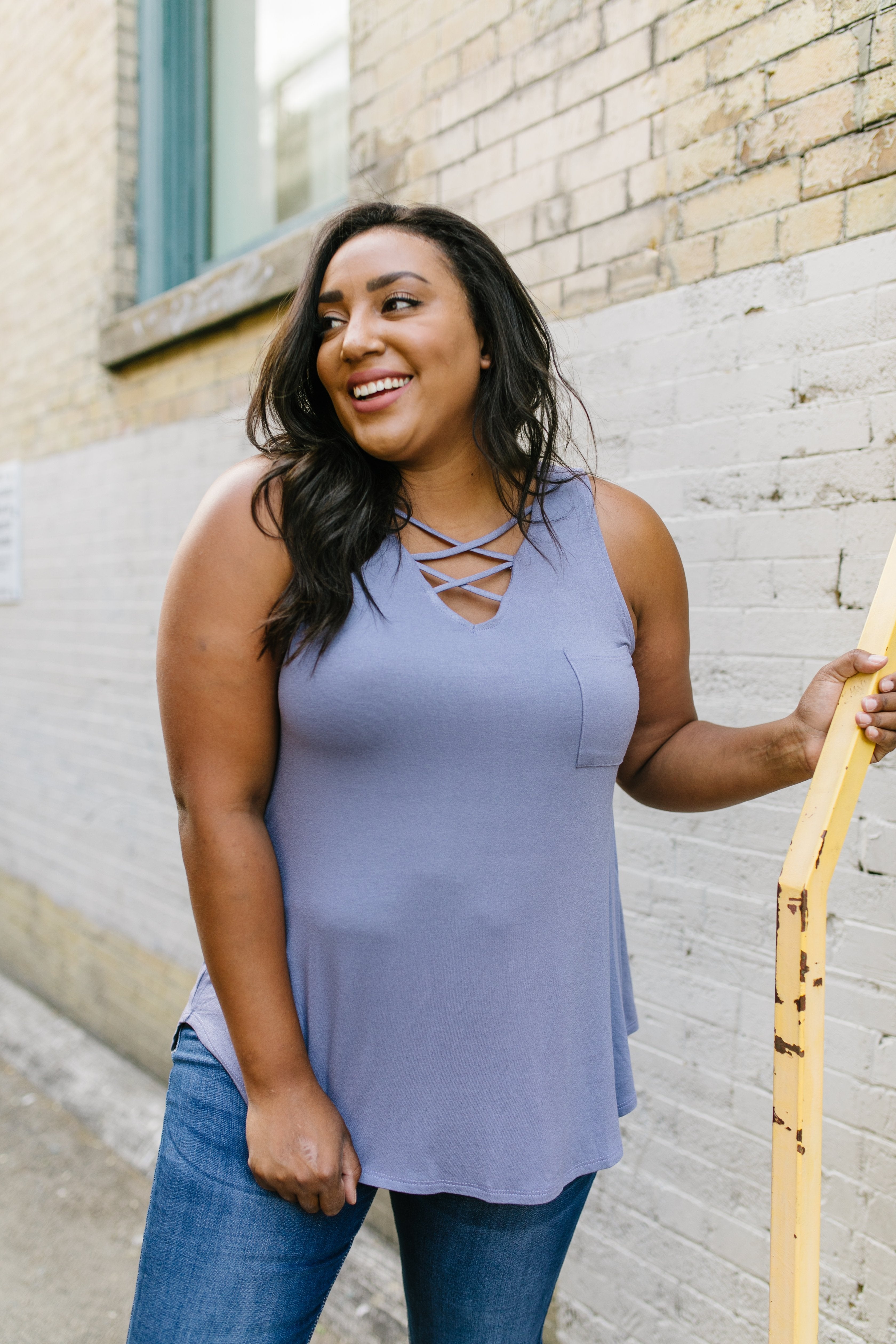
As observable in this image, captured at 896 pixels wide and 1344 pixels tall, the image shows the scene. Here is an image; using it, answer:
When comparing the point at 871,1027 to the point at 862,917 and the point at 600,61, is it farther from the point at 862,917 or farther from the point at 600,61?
the point at 600,61

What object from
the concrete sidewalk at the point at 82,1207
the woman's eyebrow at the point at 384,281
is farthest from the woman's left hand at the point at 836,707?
the concrete sidewalk at the point at 82,1207

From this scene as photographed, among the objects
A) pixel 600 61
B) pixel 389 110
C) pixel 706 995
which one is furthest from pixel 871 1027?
pixel 389 110

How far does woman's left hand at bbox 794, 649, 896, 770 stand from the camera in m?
1.27

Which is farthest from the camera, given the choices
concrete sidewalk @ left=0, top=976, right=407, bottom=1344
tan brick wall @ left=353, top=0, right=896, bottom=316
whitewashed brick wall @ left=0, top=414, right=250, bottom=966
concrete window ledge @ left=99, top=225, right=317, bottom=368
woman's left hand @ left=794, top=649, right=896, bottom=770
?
whitewashed brick wall @ left=0, top=414, right=250, bottom=966

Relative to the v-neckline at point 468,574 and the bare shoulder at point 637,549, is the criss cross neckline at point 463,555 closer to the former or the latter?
the v-neckline at point 468,574

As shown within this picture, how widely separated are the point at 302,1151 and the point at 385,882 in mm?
345

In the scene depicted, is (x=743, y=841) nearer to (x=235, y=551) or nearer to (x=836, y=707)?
(x=836, y=707)

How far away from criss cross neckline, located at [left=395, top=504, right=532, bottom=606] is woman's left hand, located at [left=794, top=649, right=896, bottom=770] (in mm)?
440

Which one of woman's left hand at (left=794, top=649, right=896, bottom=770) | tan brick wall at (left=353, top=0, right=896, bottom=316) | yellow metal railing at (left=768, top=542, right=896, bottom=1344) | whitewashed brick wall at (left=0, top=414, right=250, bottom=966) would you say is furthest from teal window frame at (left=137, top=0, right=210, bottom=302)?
yellow metal railing at (left=768, top=542, right=896, bottom=1344)

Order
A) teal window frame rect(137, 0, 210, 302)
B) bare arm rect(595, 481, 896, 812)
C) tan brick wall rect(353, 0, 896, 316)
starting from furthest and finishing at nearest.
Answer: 1. teal window frame rect(137, 0, 210, 302)
2. tan brick wall rect(353, 0, 896, 316)
3. bare arm rect(595, 481, 896, 812)

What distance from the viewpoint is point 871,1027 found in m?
1.94

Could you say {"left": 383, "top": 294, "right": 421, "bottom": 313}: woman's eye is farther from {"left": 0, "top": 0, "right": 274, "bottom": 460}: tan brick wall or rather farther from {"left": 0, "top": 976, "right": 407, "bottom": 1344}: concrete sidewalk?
{"left": 0, "top": 976, "right": 407, "bottom": 1344}: concrete sidewalk

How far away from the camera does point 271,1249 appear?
1.35 meters

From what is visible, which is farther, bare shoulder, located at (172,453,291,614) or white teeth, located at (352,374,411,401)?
white teeth, located at (352,374,411,401)
